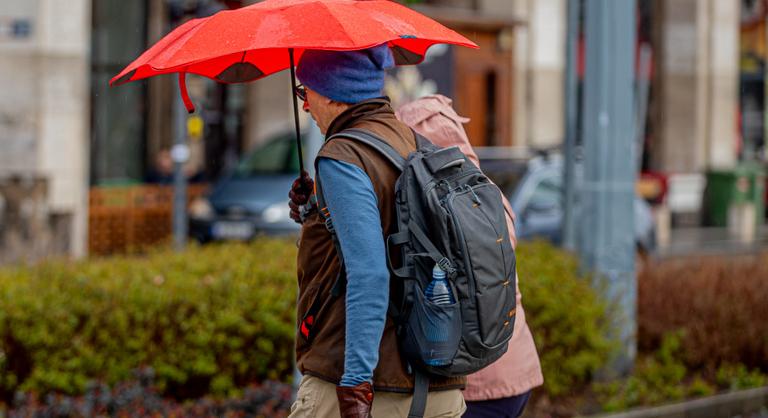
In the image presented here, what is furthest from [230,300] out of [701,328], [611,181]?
[701,328]

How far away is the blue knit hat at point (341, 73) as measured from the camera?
3.04 meters

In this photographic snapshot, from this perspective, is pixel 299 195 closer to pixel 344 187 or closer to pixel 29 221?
pixel 344 187

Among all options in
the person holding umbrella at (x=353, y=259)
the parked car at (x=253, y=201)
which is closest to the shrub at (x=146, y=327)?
the person holding umbrella at (x=353, y=259)

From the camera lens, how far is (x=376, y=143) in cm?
293

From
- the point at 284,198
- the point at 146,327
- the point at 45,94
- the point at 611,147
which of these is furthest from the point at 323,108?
the point at 45,94

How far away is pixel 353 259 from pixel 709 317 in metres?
5.59

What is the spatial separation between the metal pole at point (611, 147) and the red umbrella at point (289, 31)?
4139 mm

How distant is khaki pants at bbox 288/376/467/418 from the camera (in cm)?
298

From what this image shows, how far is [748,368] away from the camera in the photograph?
7.77m

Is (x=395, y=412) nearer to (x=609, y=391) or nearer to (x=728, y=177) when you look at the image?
(x=609, y=391)

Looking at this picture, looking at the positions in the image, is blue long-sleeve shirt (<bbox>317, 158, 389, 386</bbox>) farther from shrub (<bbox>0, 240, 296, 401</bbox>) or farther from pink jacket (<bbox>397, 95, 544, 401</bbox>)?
shrub (<bbox>0, 240, 296, 401</bbox>)

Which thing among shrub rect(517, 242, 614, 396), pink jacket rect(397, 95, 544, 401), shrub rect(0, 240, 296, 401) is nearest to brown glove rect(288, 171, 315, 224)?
pink jacket rect(397, 95, 544, 401)

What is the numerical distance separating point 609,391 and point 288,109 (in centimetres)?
1309

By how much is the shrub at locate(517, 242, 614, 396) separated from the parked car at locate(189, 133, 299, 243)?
573 centimetres
